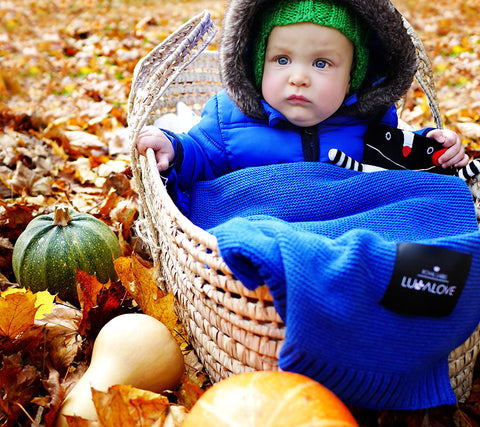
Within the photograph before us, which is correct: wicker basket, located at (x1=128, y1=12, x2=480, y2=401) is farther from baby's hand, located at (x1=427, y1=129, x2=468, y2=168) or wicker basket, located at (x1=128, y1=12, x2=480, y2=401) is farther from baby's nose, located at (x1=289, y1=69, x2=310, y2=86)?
baby's nose, located at (x1=289, y1=69, x2=310, y2=86)

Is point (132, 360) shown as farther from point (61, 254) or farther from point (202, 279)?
point (61, 254)

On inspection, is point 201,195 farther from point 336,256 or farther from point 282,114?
point 336,256

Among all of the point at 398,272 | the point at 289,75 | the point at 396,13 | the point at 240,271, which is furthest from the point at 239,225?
the point at 396,13

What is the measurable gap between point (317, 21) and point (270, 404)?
1193mm

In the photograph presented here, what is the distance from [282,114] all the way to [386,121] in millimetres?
474

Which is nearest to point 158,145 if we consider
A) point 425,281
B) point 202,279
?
point 202,279

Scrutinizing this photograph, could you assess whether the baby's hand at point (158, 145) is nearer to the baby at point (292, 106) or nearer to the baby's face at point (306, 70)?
the baby at point (292, 106)

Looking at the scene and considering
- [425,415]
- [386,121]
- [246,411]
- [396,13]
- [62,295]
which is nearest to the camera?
[246,411]

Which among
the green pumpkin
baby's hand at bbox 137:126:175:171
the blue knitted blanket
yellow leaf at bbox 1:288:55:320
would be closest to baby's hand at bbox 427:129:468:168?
the blue knitted blanket

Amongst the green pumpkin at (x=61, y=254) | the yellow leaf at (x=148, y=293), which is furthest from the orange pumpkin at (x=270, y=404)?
the green pumpkin at (x=61, y=254)

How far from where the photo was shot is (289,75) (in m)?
1.60

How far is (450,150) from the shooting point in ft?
5.73

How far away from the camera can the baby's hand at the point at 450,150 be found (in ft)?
5.74

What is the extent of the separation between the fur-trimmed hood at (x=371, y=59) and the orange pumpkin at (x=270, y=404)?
43.6 inches
